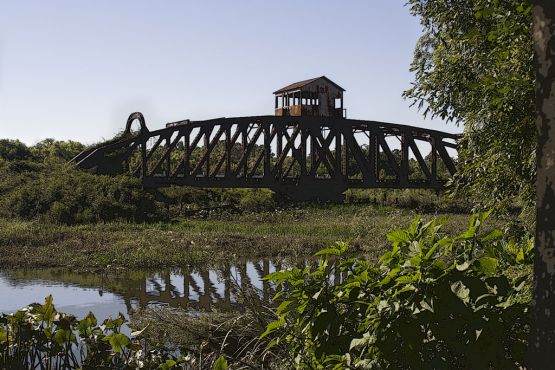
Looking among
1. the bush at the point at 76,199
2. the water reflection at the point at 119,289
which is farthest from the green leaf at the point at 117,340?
the bush at the point at 76,199

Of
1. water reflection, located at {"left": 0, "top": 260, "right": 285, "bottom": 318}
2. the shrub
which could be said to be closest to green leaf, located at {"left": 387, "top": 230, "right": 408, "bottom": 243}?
the shrub

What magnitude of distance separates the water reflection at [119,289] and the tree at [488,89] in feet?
18.0

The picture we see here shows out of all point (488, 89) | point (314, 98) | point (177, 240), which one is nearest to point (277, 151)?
point (314, 98)

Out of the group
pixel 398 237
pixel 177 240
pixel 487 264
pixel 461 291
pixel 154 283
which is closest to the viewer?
pixel 461 291

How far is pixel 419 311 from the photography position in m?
4.29

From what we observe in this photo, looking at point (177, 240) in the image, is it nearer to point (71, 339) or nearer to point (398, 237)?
point (71, 339)

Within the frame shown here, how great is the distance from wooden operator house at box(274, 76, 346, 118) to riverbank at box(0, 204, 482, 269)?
1316 centimetres

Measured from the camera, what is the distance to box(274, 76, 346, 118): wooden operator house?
4691 centimetres

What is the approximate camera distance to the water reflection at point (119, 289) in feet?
53.8

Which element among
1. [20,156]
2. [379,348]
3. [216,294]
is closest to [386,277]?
[379,348]

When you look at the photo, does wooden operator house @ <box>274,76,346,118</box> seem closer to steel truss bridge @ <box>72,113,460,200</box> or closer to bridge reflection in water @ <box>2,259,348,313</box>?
steel truss bridge @ <box>72,113,460,200</box>

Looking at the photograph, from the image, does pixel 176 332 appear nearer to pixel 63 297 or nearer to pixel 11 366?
pixel 11 366

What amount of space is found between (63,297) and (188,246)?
8077mm

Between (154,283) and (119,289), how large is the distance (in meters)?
1.28
